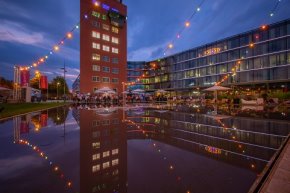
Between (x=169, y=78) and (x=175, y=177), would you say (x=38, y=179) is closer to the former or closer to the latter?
(x=175, y=177)

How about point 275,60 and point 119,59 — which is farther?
point 119,59

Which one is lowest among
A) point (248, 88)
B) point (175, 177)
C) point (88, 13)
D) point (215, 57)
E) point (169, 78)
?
point (175, 177)

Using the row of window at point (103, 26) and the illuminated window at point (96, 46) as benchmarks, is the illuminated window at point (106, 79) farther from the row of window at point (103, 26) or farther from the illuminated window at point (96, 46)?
the row of window at point (103, 26)

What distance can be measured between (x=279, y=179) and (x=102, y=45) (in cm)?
5346

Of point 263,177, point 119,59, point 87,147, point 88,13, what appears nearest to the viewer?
point 263,177

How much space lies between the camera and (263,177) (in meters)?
3.11

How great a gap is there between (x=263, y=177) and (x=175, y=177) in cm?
151

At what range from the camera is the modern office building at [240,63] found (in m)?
44.1

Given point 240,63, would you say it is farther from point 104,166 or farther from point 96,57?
point 104,166

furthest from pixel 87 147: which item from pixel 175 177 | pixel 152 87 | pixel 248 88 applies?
pixel 152 87

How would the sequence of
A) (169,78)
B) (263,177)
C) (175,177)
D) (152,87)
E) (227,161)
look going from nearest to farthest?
(263,177) < (175,177) < (227,161) < (169,78) < (152,87)

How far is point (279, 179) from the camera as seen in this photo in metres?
2.90

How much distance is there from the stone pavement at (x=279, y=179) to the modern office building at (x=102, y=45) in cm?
4912

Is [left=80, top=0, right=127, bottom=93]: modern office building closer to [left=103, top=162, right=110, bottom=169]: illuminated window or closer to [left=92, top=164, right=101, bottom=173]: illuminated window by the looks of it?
[left=103, top=162, right=110, bottom=169]: illuminated window
